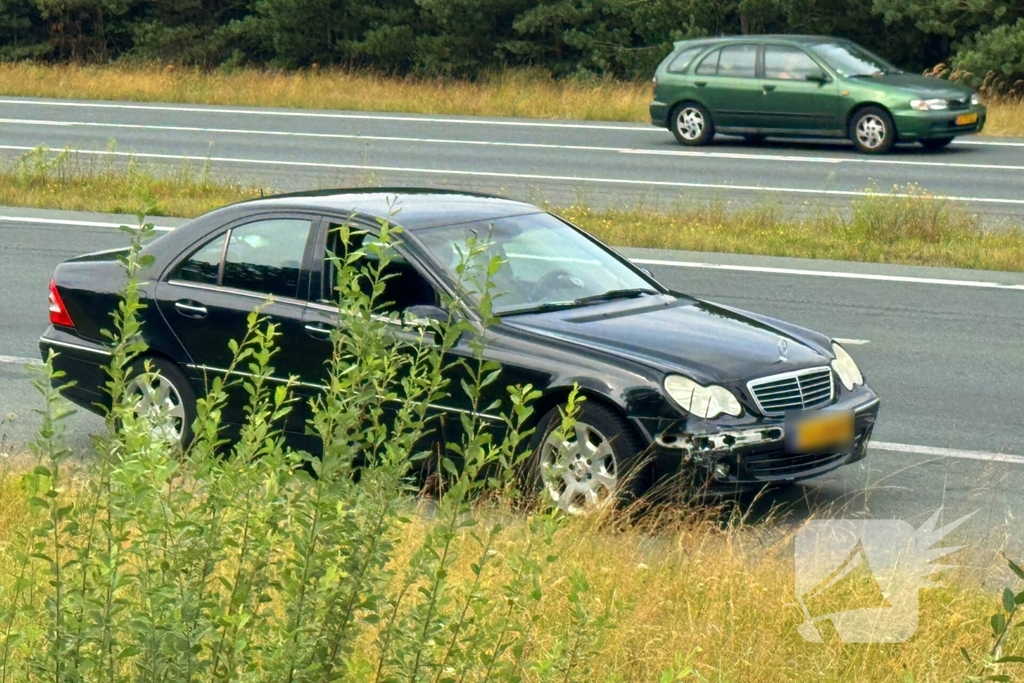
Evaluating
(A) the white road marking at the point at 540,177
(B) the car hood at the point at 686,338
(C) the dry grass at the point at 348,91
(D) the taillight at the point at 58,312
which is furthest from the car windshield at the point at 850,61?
(D) the taillight at the point at 58,312

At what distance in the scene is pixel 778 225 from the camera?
15.9 metres

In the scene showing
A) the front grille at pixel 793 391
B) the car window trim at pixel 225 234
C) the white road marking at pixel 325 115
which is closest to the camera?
the front grille at pixel 793 391

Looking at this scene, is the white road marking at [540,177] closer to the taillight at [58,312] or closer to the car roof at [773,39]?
the car roof at [773,39]

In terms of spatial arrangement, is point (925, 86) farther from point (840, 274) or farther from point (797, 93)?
point (840, 274)

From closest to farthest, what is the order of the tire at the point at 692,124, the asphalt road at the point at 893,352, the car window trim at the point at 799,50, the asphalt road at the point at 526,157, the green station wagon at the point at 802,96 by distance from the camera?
the asphalt road at the point at 893,352, the asphalt road at the point at 526,157, the green station wagon at the point at 802,96, the car window trim at the point at 799,50, the tire at the point at 692,124

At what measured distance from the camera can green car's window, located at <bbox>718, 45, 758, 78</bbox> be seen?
24.4 metres

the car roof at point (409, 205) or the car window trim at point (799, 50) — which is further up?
the car roof at point (409, 205)

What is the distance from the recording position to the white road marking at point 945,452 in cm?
802

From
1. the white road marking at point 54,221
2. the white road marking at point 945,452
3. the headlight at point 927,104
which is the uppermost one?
the white road marking at point 945,452

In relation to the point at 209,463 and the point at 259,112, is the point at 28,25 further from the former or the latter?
the point at 209,463

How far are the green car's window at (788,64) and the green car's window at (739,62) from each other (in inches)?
8.4

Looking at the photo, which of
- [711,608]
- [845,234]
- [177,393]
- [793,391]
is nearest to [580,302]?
[793,391]

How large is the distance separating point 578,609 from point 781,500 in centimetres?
380

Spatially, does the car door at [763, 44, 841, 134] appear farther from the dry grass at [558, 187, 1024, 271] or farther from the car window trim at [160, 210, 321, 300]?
the car window trim at [160, 210, 321, 300]
